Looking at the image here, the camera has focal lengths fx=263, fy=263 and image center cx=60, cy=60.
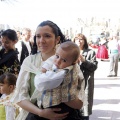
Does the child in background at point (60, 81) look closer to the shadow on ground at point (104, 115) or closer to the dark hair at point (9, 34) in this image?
the dark hair at point (9, 34)

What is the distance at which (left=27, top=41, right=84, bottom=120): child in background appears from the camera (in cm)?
149

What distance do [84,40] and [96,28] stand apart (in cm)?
3524

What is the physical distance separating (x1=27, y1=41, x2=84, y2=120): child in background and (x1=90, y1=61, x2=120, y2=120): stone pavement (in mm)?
3128

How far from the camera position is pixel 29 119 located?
1.65 metres

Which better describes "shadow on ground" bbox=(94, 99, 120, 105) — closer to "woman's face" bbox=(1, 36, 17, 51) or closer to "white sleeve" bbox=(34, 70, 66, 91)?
"woman's face" bbox=(1, 36, 17, 51)

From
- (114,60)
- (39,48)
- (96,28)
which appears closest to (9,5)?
(114,60)

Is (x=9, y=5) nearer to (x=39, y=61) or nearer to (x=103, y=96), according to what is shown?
(x=103, y=96)

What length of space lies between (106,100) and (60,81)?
4.48m

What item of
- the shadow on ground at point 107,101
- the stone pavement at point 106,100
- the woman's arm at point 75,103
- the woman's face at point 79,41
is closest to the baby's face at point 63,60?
the woman's arm at point 75,103

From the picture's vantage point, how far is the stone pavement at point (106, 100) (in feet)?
15.5

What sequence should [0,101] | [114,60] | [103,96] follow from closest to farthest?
[0,101]
[103,96]
[114,60]

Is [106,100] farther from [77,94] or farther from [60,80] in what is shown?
[60,80]

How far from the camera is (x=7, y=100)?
8.64 feet

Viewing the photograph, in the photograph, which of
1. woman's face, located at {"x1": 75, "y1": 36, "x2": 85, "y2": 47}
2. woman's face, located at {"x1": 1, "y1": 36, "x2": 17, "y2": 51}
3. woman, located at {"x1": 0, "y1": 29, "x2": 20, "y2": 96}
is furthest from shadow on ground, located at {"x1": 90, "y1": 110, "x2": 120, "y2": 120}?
woman's face, located at {"x1": 1, "y1": 36, "x2": 17, "y2": 51}
